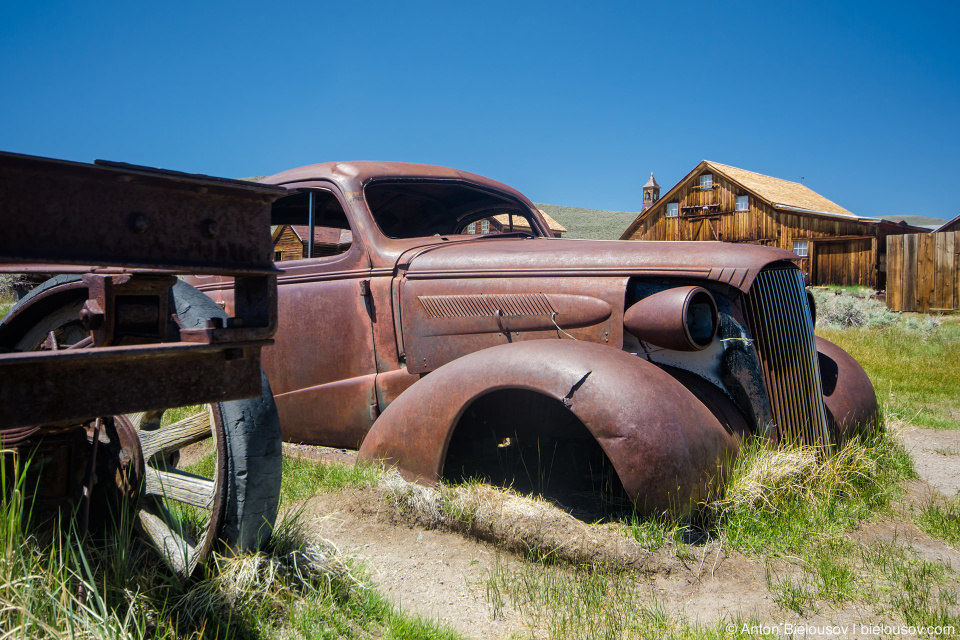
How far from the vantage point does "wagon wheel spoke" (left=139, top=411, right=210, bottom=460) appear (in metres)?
2.32

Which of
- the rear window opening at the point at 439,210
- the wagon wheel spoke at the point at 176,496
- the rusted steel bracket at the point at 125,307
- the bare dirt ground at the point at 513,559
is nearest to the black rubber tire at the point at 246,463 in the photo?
the wagon wheel spoke at the point at 176,496

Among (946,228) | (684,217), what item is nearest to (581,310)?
(946,228)

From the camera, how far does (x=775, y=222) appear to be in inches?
1074

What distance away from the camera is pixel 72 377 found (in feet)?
4.36

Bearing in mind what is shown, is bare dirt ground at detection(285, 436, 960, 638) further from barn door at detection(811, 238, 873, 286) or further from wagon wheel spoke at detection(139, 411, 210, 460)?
barn door at detection(811, 238, 873, 286)

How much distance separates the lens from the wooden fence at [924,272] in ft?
53.3

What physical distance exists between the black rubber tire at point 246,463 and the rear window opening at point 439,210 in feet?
6.49

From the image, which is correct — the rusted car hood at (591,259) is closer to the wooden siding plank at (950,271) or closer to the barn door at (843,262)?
the wooden siding plank at (950,271)

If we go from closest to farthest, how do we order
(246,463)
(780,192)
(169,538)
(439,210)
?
(246,463) → (169,538) → (439,210) → (780,192)

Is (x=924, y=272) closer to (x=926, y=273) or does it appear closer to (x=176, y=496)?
(x=926, y=273)

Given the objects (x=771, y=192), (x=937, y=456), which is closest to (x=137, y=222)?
(x=937, y=456)

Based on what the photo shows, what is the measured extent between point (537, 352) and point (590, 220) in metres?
81.7

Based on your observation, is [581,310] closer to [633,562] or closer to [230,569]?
[633,562]

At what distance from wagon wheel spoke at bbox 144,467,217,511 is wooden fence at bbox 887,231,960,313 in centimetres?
1870
